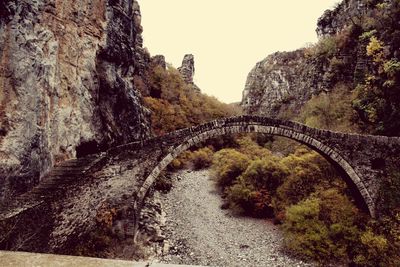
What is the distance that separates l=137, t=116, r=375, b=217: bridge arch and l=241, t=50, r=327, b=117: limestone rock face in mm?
16845

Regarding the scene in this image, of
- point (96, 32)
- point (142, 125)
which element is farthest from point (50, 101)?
point (142, 125)

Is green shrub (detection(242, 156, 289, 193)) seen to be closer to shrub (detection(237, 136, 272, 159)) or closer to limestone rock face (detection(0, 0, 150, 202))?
shrub (detection(237, 136, 272, 159))

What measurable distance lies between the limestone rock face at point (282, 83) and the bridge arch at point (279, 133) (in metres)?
16.8

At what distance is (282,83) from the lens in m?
38.3

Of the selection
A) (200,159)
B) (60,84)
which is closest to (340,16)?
(200,159)

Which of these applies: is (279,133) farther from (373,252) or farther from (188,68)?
(188,68)

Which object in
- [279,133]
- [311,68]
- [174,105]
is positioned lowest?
[279,133]

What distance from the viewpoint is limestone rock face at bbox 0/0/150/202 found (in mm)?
8727

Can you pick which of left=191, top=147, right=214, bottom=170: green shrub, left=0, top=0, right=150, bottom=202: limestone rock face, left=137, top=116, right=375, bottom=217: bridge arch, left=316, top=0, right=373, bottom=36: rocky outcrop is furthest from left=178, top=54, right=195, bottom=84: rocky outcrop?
left=137, top=116, right=375, bottom=217: bridge arch

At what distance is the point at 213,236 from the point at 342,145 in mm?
6100

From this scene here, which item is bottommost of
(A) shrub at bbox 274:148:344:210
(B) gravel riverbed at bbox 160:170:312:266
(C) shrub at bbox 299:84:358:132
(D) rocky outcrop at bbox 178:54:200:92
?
(B) gravel riverbed at bbox 160:170:312:266

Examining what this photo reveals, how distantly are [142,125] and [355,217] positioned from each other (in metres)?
11.1

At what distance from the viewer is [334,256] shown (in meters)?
11.6

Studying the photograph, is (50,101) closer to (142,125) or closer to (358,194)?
(142,125)
